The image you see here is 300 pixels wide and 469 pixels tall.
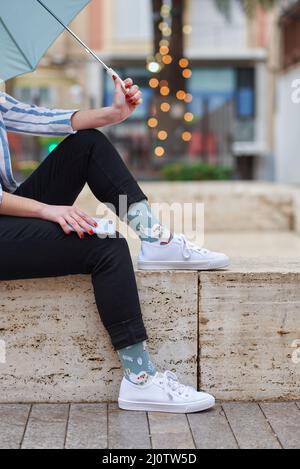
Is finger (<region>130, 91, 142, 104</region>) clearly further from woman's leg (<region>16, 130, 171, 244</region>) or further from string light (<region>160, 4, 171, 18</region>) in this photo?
string light (<region>160, 4, 171, 18</region>)

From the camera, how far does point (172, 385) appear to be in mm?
2775

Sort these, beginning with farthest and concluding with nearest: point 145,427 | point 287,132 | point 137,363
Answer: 1. point 287,132
2. point 137,363
3. point 145,427

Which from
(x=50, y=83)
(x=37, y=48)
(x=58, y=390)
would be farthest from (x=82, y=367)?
(x=50, y=83)

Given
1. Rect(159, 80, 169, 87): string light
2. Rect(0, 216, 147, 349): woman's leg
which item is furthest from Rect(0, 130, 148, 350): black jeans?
Rect(159, 80, 169, 87): string light

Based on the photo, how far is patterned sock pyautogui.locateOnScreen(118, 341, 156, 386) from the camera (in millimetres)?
2730

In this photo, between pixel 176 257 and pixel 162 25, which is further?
pixel 162 25

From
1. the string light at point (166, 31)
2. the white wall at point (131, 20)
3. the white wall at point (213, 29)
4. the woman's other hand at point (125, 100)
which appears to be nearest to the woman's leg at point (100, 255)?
the woman's other hand at point (125, 100)

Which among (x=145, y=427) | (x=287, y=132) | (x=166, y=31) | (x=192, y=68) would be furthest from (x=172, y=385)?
(x=192, y=68)

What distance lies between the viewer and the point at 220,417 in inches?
108

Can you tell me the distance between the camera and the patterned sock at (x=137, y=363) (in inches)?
107

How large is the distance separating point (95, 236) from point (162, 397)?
0.56 metres

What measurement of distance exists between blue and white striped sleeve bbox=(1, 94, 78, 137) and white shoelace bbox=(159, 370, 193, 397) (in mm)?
869

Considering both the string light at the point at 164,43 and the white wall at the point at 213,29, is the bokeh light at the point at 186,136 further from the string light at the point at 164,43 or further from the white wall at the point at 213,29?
the white wall at the point at 213,29

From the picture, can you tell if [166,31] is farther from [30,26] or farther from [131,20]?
[30,26]
